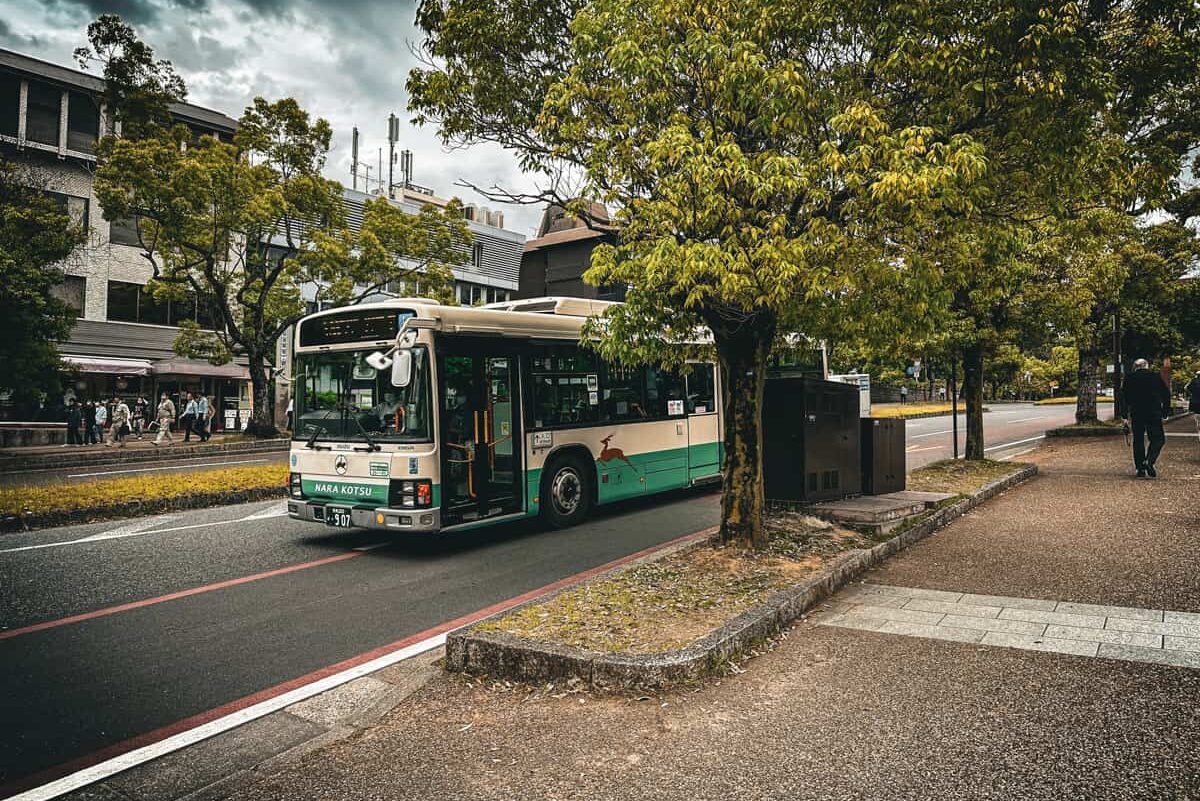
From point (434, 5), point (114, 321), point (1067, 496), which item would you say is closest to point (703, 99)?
point (434, 5)

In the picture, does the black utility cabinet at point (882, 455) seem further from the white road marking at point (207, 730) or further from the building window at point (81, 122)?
the building window at point (81, 122)

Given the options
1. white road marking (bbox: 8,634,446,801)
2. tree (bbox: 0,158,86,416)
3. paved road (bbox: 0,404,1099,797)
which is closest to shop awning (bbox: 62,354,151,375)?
tree (bbox: 0,158,86,416)

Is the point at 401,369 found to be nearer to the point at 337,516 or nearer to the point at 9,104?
the point at 337,516

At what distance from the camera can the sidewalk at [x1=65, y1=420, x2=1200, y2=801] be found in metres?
3.25

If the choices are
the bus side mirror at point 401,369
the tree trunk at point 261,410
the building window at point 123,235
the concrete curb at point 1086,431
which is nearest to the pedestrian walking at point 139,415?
the tree trunk at point 261,410

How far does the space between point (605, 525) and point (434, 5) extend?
660 centimetres

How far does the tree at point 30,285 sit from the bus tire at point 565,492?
19.1m

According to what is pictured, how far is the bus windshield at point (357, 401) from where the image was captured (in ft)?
26.2

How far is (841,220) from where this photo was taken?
6.51m

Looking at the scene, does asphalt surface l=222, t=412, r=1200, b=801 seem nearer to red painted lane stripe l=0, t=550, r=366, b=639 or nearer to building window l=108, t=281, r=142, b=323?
red painted lane stripe l=0, t=550, r=366, b=639

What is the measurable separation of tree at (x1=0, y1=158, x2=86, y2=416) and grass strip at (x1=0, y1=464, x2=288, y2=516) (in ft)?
34.9

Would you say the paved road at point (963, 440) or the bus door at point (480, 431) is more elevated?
the bus door at point (480, 431)

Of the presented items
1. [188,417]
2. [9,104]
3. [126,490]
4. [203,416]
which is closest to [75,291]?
[9,104]

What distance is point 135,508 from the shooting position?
438 inches
